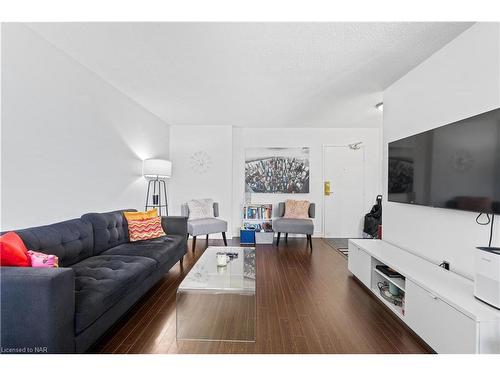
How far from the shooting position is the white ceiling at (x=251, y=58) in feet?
6.18

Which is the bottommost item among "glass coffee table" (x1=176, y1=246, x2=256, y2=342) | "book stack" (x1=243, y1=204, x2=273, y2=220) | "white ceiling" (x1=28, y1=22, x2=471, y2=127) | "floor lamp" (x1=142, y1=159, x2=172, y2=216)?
"glass coffee table" (x1=176, y1=246, x2=256, y2=342)

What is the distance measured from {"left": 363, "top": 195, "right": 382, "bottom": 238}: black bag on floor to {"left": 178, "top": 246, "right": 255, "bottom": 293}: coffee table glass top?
300 centimetres

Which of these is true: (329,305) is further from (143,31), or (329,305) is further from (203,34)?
(143,31)

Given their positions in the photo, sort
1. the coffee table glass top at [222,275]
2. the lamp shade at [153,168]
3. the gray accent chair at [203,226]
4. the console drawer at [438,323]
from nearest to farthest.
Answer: the console drawer at [438,323], the coffee table glass top at [222,275], the lamp shade at [153,168], the gray accent chair at [203,226]

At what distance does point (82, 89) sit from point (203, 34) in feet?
5.01

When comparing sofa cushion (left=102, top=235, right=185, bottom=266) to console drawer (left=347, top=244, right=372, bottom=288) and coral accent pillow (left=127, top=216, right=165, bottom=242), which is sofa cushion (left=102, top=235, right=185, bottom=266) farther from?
console drawer (left=347, top=244, right=372, bottom=288)

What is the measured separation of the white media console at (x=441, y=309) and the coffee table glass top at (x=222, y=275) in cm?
121

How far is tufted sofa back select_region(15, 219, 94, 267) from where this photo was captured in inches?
67.4

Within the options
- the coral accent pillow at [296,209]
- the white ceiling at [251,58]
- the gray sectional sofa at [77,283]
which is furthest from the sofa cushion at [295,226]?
the gray sectional sofa at [77,283]

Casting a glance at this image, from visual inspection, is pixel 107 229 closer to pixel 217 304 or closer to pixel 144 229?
pixel 144 229

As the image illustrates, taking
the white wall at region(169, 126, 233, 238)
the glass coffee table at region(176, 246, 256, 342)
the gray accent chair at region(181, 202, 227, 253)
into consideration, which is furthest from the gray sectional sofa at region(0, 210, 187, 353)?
the white wall at region(169, 126, 233, 238)

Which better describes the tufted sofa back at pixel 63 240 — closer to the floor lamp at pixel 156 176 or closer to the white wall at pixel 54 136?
the white wall at pixel 54 136

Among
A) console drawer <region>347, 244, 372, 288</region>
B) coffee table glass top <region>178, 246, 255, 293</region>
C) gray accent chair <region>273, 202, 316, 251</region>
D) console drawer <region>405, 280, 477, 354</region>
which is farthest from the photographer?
gray accent chair <region>273, 202, 316, 251</region>

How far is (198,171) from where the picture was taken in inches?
199
